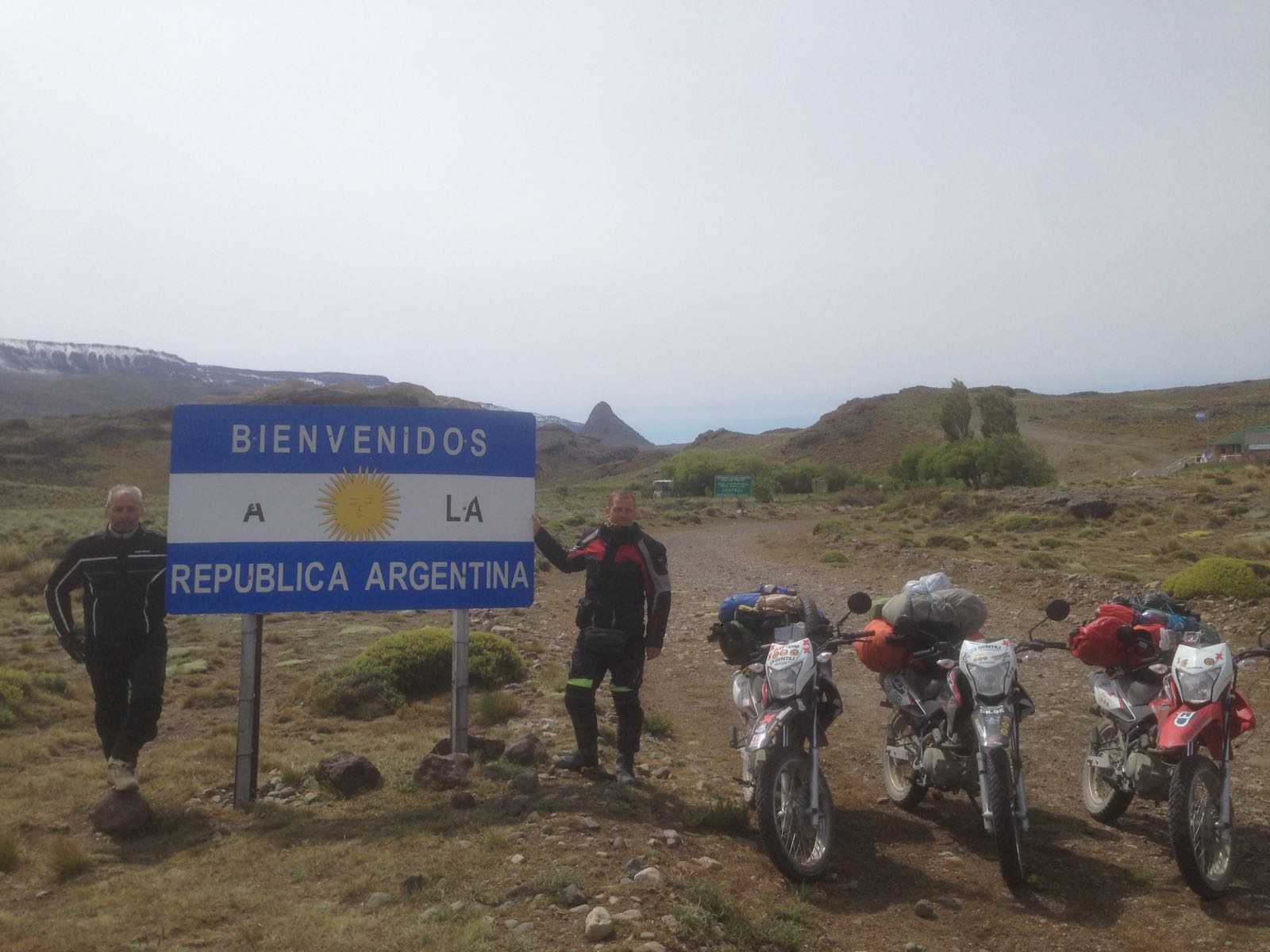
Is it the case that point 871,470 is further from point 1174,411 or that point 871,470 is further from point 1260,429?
point 1174,411

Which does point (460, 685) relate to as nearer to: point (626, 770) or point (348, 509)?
point (626, 770)

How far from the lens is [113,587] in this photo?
573 centimetres

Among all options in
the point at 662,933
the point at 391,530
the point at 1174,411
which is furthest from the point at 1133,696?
the point at 1174,411

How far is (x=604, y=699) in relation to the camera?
9.22 meters

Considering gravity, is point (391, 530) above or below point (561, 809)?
above

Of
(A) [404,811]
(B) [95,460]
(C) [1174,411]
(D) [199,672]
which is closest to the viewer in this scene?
(A) [404,811]

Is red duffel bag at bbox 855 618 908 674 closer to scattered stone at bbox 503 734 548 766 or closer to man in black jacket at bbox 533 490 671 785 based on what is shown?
man in black jacket at bbox 533 490 671 785

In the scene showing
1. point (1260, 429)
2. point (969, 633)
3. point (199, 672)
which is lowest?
point (199, 672)

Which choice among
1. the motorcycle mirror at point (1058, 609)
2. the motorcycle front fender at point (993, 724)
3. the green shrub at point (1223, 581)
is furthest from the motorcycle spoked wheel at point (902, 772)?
the green shrub at point (1223, 581)

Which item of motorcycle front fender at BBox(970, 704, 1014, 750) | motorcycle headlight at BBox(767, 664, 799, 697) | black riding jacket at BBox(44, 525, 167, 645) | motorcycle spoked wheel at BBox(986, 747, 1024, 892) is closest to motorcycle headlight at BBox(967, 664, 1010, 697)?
motorcycle front fender at BBox(970, 704, 1014, 750)

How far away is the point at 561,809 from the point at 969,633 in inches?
103

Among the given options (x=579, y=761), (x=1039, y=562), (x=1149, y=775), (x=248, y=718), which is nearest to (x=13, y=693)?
(x=248, y=718)

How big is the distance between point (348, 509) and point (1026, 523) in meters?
27.3

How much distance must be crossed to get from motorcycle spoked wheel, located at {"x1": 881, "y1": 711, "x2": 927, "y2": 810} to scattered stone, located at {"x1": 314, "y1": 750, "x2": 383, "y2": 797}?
3.35 metres
